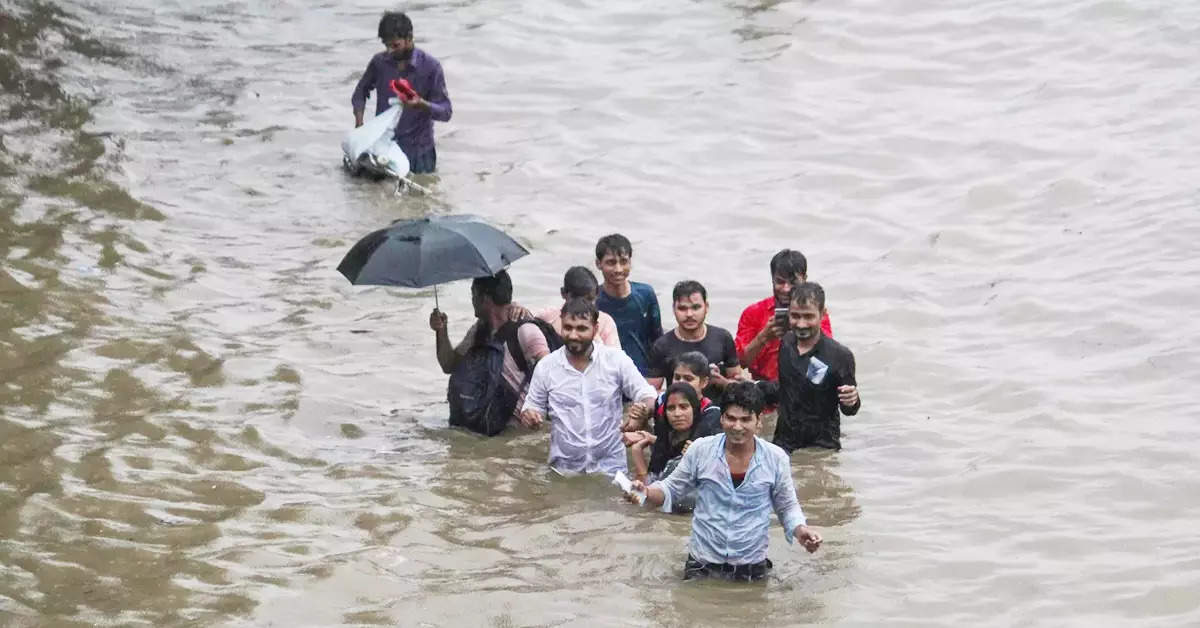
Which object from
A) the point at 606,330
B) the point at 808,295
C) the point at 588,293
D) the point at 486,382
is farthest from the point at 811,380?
the point at 486,382

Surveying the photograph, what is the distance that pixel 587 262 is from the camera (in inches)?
567

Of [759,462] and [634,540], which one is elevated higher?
[759,462]

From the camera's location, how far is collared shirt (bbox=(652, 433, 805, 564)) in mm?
8531

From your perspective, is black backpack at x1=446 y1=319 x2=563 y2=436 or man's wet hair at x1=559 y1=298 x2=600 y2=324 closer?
man's wet hair at x1=559 y1=298 x2=600 y2=324

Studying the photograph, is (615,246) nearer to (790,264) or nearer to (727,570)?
(790,264)

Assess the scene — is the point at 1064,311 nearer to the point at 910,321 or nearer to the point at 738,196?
the point at 910,321

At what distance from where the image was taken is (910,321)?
13203 mm

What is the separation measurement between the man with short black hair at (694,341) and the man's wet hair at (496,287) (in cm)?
94

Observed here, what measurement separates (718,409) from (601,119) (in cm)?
843

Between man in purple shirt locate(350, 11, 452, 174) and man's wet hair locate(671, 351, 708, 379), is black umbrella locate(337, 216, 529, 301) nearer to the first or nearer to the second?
man's wet hair locate(671, 351, 708, 379)

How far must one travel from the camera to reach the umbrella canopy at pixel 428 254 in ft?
34.0

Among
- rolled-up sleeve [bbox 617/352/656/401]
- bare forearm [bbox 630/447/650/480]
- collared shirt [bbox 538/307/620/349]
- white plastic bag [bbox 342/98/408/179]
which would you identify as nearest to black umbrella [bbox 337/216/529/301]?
collared shirt [bbox 538/307/620/349]

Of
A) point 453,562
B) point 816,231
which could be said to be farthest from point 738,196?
point 453,562

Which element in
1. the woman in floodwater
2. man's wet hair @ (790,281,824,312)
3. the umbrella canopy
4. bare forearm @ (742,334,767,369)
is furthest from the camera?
bare forearm @ (742,334,767,369)
